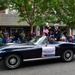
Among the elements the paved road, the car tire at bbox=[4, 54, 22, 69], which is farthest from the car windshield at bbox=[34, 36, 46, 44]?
the car tire at bbox=[4, 54, 22, 69]

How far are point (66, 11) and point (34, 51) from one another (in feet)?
42.2

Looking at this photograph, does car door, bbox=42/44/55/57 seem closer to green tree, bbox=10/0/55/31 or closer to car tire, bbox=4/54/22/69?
car tire, bbox=4/54/22/69

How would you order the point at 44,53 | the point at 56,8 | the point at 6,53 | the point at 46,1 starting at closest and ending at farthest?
1. the point at 6,53
2. the point at 44,53
3. the point at 46,1
4. the point at 56,8

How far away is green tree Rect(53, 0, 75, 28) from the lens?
755 inches

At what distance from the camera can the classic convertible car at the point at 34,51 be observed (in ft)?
23.3

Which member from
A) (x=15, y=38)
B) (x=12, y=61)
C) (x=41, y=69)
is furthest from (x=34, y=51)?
(x=15, y=38)

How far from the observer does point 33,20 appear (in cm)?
1714

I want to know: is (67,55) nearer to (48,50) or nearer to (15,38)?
(48,50)

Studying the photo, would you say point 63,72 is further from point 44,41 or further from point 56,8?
point 56,8

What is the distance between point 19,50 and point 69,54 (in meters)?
2.50

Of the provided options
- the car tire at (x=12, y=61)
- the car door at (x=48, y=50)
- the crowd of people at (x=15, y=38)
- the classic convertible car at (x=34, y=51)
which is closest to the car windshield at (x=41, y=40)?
the classic convertible car at (x=34, y=51)

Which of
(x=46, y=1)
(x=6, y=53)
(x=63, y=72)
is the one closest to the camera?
(x=63, y=72)

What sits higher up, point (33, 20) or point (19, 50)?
point (33, 20)

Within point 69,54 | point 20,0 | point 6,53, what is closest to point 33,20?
point 20,0
